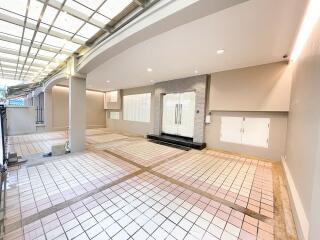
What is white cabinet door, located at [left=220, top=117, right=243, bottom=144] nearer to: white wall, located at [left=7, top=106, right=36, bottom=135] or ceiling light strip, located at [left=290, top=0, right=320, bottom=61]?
ceiling light strip, located at [left=290, top=0, right=320, bottom=61]

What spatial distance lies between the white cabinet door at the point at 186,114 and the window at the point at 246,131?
1.33 m

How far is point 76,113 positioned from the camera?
4551 mm

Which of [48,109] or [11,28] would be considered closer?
[11,28]

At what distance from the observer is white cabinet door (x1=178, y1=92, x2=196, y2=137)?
19.4 feet

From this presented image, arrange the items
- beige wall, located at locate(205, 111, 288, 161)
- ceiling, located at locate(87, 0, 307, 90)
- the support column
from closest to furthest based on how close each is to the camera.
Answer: ceiling, located at locate(87, 0, 307, 90), beige wall, located at locate(205, 111, 288, 161), the support column

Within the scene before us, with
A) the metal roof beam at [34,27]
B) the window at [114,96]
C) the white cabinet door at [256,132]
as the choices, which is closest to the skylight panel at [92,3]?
the metal roof beam at [34,27]

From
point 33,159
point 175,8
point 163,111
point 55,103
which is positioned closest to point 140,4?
point 175,8

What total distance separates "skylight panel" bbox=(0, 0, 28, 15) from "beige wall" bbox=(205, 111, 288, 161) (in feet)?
17.8

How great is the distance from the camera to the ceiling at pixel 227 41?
6.46ft

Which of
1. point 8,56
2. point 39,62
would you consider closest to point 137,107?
point 39,62

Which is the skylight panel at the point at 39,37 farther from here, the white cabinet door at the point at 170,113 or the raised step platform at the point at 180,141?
the raised step platform at the point at 180,141

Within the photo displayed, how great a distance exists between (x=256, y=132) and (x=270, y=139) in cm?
40

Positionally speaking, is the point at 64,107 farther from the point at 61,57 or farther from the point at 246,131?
the point at 246,131

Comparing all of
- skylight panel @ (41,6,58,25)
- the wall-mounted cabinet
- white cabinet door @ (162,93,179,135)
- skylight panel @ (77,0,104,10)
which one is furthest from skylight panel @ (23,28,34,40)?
the wall-mounted cabinet
